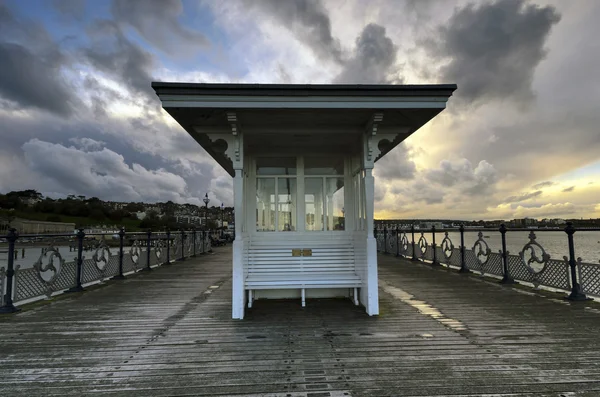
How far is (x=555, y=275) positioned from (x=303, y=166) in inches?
224

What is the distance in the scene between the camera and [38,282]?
229 inches

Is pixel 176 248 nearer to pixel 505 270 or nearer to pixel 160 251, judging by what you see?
pixel 160 251

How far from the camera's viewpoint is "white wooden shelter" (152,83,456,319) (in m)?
4.39

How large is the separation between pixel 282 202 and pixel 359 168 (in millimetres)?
1678

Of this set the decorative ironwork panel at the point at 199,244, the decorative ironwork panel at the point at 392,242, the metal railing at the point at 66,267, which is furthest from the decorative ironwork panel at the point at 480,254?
the decorative ironwork panel at the point at 199,244

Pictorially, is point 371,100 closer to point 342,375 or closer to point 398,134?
point 398,134

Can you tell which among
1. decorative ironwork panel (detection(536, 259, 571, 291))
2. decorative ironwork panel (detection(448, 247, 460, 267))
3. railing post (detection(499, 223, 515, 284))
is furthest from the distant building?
decorative ironwork panel (detection(536, 259, 571, 291))

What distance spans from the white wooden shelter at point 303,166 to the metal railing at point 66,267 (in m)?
3.68

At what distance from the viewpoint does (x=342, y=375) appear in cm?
267

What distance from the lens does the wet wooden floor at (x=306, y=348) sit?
2.50 meters

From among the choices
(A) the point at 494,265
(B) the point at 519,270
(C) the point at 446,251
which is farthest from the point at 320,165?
(C) the point at 446,251

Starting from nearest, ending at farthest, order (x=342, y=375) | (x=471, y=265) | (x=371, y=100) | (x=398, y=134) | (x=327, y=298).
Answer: (x=342, y=375) → (x=371, y=100) → (x=398, y=134) → (x=327, y=298) → (x=471, y=265)

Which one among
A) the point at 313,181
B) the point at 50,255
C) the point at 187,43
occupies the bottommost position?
the point at 50,255

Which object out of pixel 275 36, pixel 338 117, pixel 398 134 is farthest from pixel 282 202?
pixel 275 36
